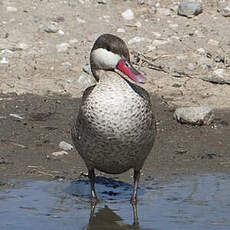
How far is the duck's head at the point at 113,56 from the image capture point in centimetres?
574

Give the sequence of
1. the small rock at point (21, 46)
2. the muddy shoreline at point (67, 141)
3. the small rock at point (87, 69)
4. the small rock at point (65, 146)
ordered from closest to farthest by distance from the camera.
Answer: the muddy shoreline at point (67, 141) < the small rock at point (65, 146) < the small rock at point (87, 69) < the small rock at point (21, 46)

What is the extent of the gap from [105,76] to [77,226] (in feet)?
3.52

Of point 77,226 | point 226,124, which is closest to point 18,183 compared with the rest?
point 77,226

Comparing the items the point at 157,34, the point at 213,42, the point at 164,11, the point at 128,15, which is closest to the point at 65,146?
the point at 157,34

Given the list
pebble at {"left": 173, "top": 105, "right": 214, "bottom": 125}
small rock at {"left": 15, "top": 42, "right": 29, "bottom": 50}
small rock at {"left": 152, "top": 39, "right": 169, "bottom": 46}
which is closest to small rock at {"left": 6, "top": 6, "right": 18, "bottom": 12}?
small rock at {"left": 15, "top": 42, "right": 29, "bottom": 50}

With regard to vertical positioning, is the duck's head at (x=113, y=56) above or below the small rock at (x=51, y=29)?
above

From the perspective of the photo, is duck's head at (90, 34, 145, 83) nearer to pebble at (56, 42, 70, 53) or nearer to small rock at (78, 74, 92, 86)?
small rock at (78, 74, 92, 86)

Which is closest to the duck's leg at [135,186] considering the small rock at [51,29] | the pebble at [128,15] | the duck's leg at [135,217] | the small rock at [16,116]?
the duck's leg at [135,217]

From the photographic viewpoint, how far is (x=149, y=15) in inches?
397

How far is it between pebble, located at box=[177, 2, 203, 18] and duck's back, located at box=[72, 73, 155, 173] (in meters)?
4.36

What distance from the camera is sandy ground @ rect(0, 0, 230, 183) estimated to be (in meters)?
7.11

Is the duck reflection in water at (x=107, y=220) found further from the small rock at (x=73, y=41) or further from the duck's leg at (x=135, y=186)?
Result: the small rock at (x=73, y=41)

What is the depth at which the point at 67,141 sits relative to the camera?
7.45m

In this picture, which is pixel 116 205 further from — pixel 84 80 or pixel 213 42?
pixel 213 42
